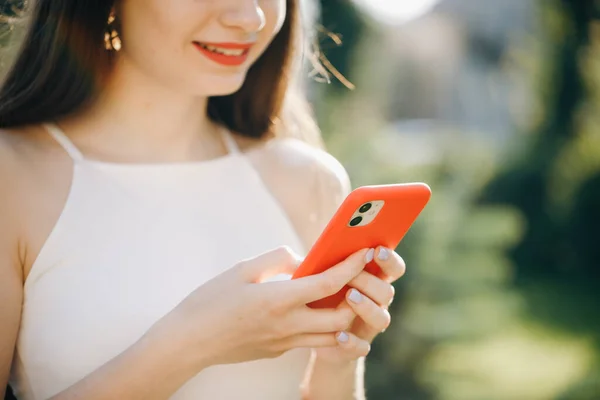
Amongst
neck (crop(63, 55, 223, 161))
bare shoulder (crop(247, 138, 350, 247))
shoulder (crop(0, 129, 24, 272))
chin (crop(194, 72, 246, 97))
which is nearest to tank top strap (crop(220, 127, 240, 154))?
bare shoulder (crop(247, 138, 350, 247))

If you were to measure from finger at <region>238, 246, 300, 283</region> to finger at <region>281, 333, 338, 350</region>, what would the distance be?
13 centimetres

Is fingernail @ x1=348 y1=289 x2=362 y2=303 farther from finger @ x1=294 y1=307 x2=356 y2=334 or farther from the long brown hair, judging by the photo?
the long brown hair

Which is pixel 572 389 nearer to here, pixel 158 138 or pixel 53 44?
pixel 158 138

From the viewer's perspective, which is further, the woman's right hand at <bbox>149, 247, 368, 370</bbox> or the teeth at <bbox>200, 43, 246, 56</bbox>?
the teeth at <bbox>200, 43, 246, 56</bbox>

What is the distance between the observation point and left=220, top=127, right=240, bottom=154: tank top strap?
5.64ft

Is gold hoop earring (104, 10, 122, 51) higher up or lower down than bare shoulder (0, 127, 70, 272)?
higher up

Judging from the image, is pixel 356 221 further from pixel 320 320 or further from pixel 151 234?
pixel 151 234

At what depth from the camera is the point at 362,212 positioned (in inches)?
44.4

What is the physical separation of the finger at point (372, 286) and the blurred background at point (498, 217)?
92 centimetres

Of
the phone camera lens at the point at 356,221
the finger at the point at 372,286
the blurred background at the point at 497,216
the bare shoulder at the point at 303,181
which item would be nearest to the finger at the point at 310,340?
the finger at the point at 372,286

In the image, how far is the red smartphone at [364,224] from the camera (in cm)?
110

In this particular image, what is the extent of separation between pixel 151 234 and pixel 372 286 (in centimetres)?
50

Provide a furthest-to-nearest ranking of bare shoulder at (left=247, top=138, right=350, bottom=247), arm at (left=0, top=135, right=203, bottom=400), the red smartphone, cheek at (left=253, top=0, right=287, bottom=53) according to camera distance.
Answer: bare shoulder at (left=247, top=138, right=350, bottom=247), cheek at (left=253, top=0, right=287, bottom=53), arm at (left=0, top=135, right=203, bottom=400), the red smartphone

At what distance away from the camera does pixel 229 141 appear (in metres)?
1.74
